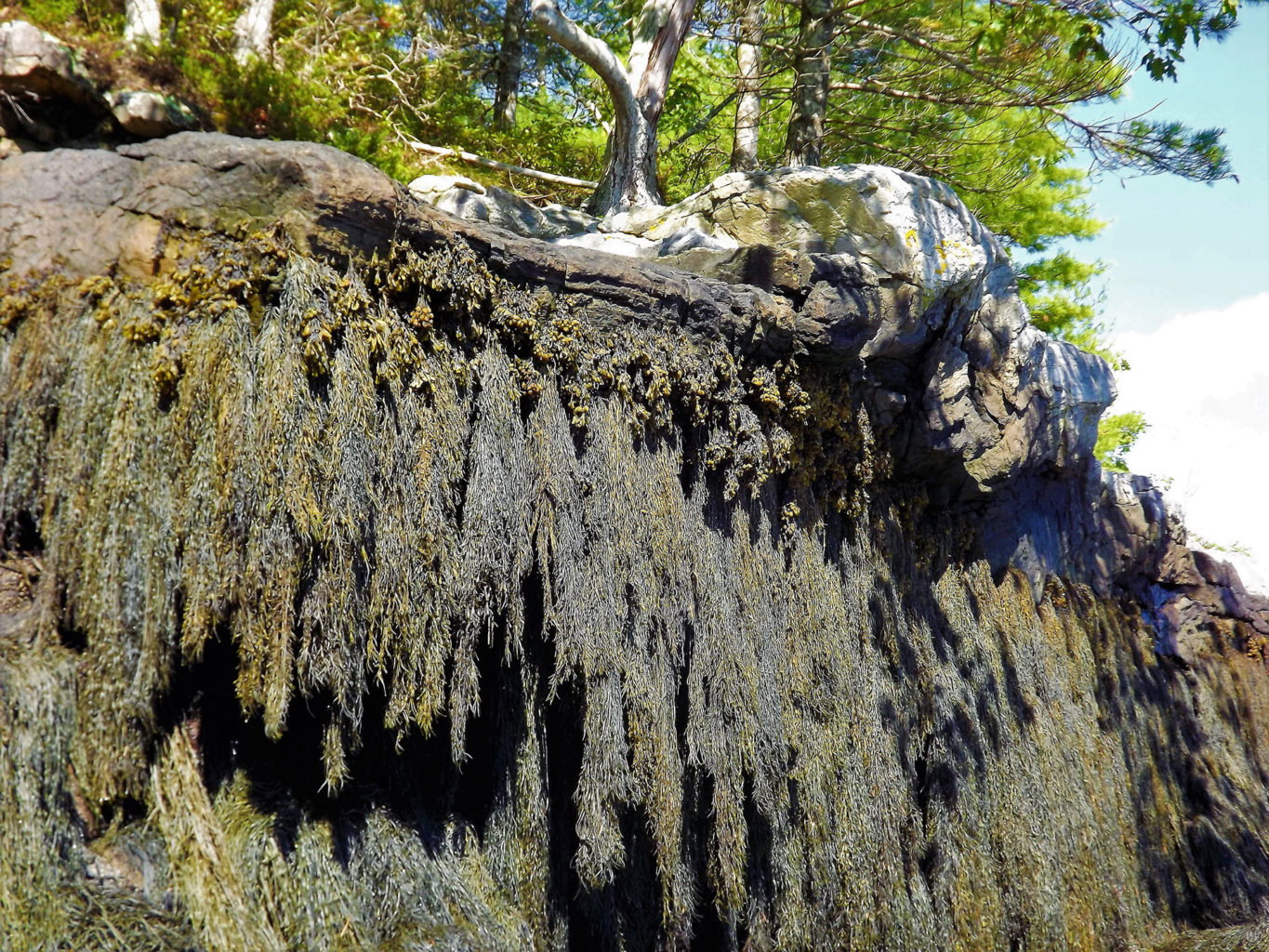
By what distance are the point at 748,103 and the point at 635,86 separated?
2418mm

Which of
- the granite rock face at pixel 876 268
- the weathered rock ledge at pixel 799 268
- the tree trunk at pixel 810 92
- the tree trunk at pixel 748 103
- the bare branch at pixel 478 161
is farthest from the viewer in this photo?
the tree trunk at pixel 748 103

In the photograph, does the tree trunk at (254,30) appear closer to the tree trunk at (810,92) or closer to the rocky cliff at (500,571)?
the rocky cliff at (500,571)

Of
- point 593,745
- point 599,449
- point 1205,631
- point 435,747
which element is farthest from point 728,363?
point 1205,631

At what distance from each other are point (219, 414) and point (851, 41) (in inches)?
280

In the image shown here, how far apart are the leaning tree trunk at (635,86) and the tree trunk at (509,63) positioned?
2289 millimetres

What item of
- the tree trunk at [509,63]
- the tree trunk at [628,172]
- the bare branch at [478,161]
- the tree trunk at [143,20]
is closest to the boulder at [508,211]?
the tree trunk at [628,172]

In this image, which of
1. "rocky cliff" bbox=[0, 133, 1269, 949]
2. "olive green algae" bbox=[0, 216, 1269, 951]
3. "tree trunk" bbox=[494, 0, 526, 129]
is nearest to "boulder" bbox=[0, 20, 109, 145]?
"rocky cliff" bbox=[0, 133, 1269, 949]

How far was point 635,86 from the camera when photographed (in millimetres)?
7301

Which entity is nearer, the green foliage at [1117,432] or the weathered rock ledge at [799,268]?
the weathered rock ledge at [799,268]

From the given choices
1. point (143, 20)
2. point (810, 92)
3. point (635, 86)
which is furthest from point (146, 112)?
point (810, 92)

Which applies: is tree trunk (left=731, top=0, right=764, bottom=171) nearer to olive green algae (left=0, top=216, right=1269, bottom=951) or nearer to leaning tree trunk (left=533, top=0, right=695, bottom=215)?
leaning tree trunk (left=533, top=0, right=695, bottom=215)

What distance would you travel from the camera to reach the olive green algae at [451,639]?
3.16 m

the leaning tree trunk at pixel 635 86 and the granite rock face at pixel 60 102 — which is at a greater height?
the leaning tree trunk at pixel 635 86

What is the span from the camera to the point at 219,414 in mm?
3264
